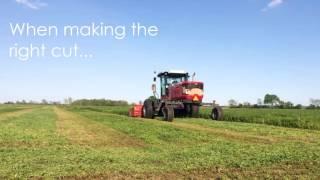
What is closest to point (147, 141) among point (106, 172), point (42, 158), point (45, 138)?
point (45, 138)

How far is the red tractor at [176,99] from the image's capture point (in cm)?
3114

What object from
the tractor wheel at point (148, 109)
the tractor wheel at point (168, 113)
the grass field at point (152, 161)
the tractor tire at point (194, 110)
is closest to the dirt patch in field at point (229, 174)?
the grass field at point (152, 161)

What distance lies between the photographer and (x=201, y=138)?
17500 millimetres

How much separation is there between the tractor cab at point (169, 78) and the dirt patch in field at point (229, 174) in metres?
22.3

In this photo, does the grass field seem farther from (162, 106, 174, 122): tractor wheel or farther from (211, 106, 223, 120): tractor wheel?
(211, 106, 223, 120): tractor wheel

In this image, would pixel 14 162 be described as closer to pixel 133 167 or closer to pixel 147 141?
pixel 133 167

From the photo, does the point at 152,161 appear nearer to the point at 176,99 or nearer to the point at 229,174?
the point at 229,174

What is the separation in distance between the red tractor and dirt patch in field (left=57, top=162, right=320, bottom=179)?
19.4 meters

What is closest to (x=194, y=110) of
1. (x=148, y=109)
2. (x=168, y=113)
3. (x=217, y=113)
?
(x=217, y=113)

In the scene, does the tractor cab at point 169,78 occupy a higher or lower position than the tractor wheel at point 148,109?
higher

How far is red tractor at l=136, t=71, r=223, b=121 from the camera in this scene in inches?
1226

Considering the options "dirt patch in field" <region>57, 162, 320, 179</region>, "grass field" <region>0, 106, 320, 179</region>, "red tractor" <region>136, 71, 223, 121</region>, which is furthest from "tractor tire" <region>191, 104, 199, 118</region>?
"dirt patch in field" <region>57, 162, 320, 179</region>

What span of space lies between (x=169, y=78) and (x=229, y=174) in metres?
23.7

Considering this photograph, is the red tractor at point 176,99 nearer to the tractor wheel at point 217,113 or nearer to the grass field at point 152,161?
the tractor wheel at point 217,113
